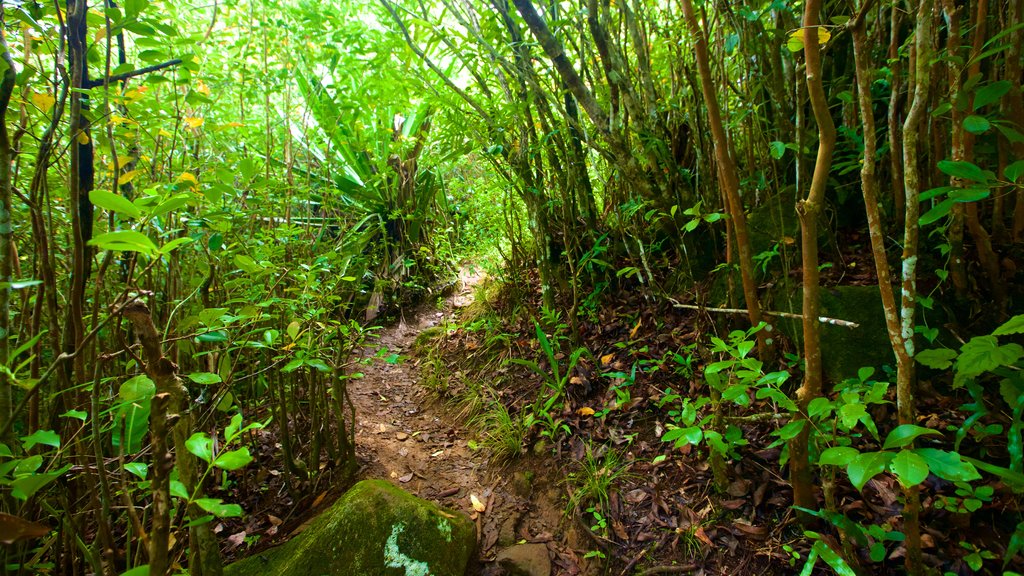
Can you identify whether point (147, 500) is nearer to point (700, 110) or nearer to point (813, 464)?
point (813, 464)

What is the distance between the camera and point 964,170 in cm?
96

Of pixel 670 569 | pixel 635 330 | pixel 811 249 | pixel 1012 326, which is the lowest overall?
pixel 670 569

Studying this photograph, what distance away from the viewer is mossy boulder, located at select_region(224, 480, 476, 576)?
4.98 ft

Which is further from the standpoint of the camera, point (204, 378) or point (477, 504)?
point (477, 504)

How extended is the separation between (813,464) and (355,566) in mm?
1612

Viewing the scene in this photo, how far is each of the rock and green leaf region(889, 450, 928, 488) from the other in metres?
1.30

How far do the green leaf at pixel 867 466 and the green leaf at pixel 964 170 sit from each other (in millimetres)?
646

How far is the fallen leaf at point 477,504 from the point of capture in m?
2.02

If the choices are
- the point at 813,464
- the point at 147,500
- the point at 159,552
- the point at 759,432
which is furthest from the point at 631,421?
the point at 147,500

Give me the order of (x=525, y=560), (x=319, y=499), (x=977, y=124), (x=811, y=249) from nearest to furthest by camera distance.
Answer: (x=977, y=124) → (x=811, y=249) → (x=525, y=560) → (x=319, y=499)

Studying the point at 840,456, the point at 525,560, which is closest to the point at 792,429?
the point at 840,456

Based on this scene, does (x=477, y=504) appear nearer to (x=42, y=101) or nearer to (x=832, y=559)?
(x=832, y=559)

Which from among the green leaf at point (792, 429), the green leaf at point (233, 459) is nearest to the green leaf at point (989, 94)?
the green leaf at point (792, 429)

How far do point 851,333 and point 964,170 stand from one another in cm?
95
